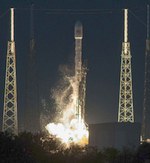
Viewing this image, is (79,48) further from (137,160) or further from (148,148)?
(137,160)

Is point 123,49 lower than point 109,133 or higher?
higher

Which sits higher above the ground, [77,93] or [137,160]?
[77,93]

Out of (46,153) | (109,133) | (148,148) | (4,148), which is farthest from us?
(109,133)

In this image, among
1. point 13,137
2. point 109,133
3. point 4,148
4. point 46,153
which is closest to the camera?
point 4,148

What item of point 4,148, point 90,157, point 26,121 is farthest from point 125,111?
point 4,148

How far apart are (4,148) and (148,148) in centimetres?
2894

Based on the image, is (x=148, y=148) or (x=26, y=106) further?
(x=26, y=106)

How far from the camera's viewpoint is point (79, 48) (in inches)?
4555

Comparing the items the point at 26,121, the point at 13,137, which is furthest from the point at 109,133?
the point at 13,137

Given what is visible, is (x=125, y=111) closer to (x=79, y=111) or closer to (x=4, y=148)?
(x=79, y=111)

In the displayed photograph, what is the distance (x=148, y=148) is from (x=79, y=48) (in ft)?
81.3

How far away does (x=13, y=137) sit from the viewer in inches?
2938

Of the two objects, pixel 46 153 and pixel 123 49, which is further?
pixel 123 49

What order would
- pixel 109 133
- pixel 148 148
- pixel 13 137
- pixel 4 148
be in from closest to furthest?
pixel 4 148 → pixel 13 137 → pixel 148 148 → pixel 109 133
